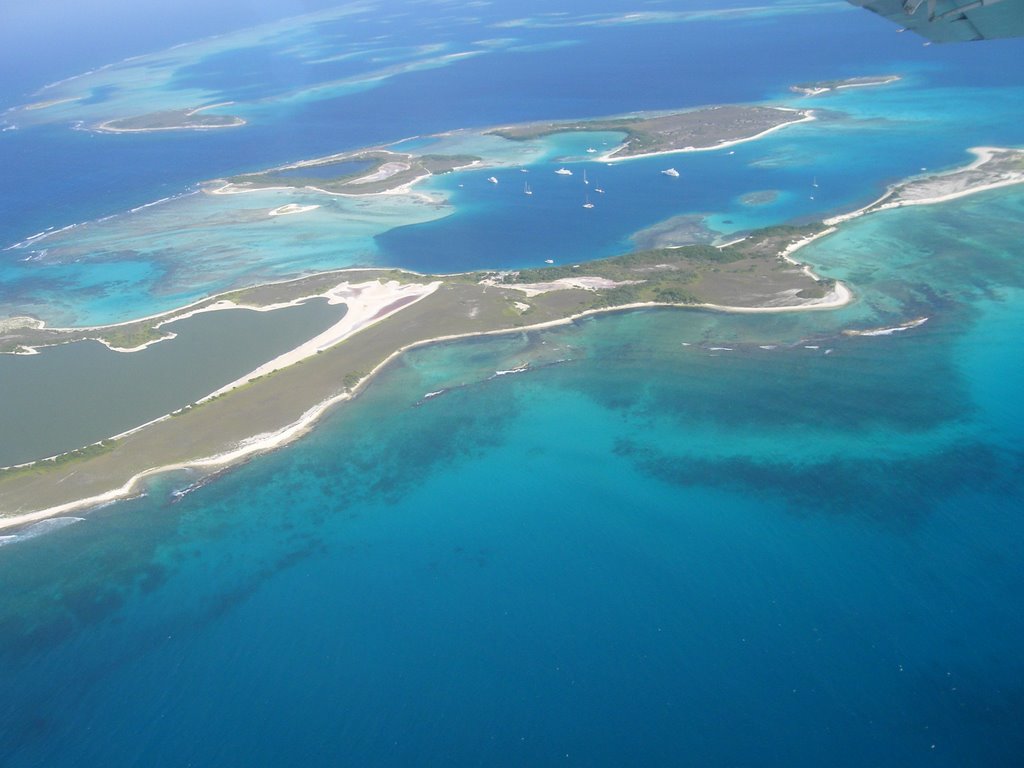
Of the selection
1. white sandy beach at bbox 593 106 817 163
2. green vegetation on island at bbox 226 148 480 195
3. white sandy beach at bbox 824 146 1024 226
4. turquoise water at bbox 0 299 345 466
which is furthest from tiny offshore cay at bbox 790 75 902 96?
turquoise water at bbox 0 299 345 466

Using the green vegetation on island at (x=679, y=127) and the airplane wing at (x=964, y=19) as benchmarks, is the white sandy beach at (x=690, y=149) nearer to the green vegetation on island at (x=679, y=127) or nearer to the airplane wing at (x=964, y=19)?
the green vegetation on island at (x=679, y=127)

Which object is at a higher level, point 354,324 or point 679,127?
point 679,127

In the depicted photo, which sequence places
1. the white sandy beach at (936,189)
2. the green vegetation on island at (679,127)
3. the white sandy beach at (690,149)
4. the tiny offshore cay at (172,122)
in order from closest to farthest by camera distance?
1. the white sandy beach at (936,189)
2. the white sandy beach at (690,149)
3. the green vegetation on island at (679,127)
4. the tiny offshore cay at (172,122)

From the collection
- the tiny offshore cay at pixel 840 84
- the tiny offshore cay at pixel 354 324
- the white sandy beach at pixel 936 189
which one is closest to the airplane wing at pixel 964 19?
the tiny offshore cay at pixel 354 324

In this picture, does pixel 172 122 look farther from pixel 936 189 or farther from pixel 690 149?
pixel 936 189

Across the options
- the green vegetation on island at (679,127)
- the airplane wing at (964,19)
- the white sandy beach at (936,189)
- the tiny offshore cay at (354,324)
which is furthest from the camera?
the green vegetation on island at (679,127)

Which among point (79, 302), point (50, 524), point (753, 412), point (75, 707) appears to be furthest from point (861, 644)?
point (79, 302)

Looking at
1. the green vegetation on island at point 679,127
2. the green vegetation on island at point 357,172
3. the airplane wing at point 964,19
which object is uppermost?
the airplane wing at point 964,19

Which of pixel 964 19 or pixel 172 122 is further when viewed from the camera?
pixel 172 122

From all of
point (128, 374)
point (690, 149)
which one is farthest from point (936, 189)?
point (128, 374)
